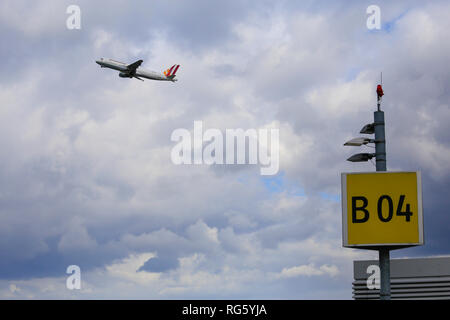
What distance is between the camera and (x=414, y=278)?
53188 mm

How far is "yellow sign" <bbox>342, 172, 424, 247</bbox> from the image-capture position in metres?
26.3

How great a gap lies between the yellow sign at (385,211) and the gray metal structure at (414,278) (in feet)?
87.3

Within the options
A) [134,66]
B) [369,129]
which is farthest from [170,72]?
[369,129]

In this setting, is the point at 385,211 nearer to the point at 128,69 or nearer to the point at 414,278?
the point at 414,278

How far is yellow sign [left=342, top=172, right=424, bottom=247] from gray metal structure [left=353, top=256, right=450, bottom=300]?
26602 millimetres

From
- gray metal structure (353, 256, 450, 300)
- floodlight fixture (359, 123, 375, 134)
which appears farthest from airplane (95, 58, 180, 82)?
floodlight fixture (359, 123, 375, 134)

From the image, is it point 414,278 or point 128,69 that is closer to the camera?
point 414,278

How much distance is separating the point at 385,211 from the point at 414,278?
29510 mm

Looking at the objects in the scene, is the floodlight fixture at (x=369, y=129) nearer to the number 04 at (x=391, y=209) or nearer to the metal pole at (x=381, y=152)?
the metal pole at (x=381, y=152)

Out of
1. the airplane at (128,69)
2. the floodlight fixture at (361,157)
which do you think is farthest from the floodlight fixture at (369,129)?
the airplane at (128,69)

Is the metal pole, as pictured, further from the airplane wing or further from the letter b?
the airplane wing

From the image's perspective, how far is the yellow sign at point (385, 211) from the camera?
26297mm
